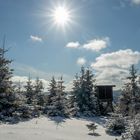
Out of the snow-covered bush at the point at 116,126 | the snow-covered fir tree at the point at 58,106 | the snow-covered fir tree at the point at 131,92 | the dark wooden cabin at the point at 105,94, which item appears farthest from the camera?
the dark wooden cabin at the point at 105,94

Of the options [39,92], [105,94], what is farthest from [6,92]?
[105,94]

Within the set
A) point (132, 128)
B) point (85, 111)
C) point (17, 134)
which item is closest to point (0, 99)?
point (17, 134)

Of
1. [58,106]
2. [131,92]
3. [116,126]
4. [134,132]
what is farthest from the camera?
[131,92]

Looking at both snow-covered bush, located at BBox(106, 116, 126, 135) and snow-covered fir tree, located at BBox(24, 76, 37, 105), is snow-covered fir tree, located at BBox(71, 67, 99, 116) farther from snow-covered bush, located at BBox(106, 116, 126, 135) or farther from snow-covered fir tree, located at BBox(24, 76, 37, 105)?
snow-covered bush, located at BBox(106, 116, 126, 135)

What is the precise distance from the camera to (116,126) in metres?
24.1

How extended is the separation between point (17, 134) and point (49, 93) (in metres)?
24.4

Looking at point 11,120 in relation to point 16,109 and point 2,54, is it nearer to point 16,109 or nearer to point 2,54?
point 16,109

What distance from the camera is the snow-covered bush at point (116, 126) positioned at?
23.8 meters

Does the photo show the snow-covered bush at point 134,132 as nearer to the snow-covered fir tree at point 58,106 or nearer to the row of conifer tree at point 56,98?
the row of conifer tree at point 56,98

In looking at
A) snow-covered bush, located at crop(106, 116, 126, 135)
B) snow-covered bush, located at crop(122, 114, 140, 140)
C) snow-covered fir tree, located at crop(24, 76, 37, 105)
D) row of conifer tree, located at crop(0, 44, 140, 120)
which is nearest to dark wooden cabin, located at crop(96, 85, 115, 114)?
row of conifer tree, located at crop(0, 44, 140, 120)

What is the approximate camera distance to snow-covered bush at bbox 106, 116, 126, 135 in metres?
23.8

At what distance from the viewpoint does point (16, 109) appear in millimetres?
26328

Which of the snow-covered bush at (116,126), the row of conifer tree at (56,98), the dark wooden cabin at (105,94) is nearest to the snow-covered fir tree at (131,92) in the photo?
the row of conifer tree at (56,98)

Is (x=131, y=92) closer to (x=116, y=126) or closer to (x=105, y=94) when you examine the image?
(x=105, y=94)
